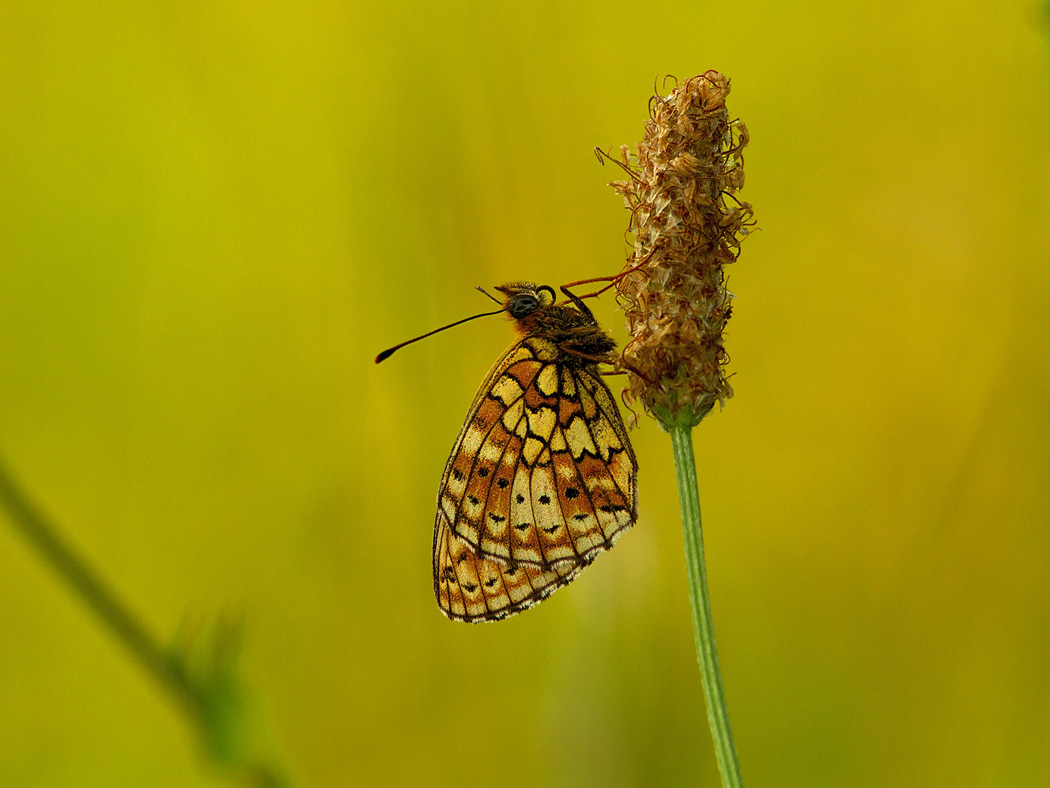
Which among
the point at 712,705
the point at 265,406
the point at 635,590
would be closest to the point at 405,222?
the point at 265,406

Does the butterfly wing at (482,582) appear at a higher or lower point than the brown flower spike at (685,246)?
lower

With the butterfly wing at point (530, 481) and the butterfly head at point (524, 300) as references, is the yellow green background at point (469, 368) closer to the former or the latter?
the butterfly wing at point (530, 481)

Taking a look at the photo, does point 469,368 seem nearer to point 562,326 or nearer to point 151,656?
point 562,326

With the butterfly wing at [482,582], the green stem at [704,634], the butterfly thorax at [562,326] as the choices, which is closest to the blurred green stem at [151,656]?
the butterfly wing at [482,582]

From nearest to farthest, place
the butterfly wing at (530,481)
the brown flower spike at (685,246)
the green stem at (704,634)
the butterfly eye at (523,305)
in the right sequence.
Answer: the green stem at (704,634)
the brown flower spike at (685,246)
the butterfly wing at (530,481)
the butterfly eye at (523,305)

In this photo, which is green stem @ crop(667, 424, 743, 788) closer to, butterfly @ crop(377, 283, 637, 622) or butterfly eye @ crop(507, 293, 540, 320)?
butterfly @ crop(377, 283, 637, 622)

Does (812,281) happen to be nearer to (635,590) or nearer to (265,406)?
(635,590)

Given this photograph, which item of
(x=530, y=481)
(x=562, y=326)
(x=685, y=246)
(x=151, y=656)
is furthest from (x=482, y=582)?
(x=685, y=246)
